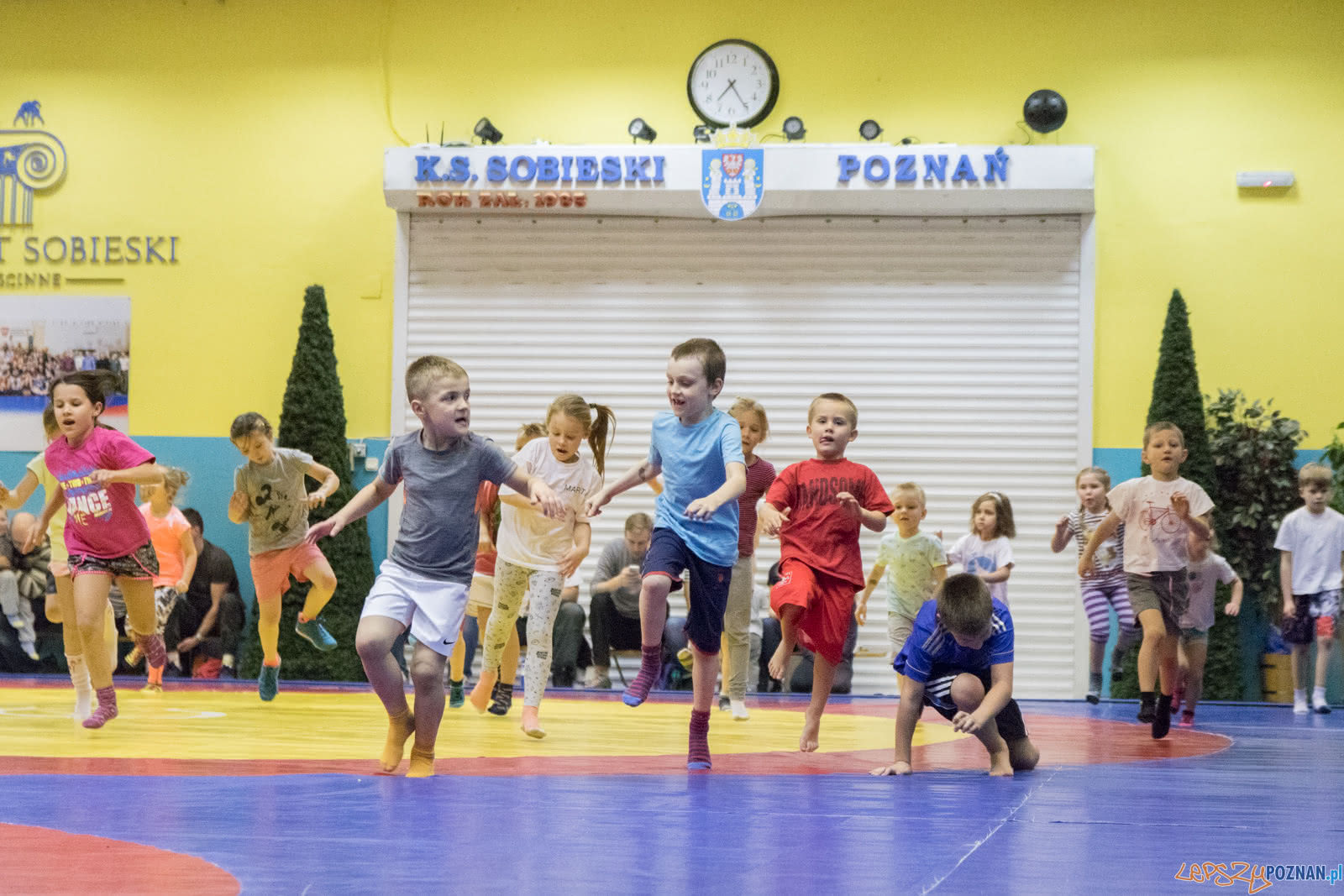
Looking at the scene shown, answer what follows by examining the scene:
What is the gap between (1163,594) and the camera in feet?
24.2

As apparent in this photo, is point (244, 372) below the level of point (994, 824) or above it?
above

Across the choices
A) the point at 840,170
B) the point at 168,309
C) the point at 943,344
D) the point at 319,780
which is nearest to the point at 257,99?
the point at 168,309

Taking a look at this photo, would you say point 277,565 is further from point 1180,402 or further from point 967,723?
point 1180,402

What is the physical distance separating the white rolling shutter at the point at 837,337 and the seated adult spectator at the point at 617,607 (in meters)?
1.09

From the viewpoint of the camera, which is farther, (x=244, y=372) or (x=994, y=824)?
(x=244, y=372)

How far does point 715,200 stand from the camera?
474 inches

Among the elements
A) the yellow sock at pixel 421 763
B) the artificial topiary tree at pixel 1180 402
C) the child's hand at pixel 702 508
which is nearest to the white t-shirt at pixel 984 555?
the artificial topiary tree at pixel 1180 402

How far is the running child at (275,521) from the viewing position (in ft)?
26.9

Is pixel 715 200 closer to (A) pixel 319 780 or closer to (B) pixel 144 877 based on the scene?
(A) pixel 319 780

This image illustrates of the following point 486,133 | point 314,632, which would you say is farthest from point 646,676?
point 486,133

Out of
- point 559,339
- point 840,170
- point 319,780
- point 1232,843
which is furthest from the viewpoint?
point 559,339

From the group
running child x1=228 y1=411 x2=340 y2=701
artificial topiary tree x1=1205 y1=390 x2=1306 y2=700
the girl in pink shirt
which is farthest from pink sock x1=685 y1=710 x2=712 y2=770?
artificial topiary tree x1=1205 y1=390 x2=1306 y2=700

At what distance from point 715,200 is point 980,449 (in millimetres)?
3312

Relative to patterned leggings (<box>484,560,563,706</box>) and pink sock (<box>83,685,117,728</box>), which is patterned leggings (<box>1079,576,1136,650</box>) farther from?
pink sock (<box>83,685,117,728</box>)
